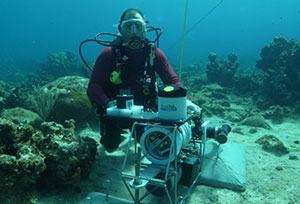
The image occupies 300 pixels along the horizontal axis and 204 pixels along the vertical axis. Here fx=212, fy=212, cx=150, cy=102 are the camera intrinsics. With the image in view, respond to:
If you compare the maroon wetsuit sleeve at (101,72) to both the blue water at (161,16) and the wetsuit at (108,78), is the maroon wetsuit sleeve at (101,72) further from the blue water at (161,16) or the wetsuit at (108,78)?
the blue water at (161,16)

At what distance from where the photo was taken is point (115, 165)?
14.1 ft

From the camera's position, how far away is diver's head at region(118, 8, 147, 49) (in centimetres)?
451

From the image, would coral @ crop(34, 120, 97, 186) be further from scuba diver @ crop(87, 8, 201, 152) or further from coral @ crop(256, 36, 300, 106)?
coral @ crop(256, 36, 300, 106)

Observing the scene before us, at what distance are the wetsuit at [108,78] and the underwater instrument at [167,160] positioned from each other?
0.84m

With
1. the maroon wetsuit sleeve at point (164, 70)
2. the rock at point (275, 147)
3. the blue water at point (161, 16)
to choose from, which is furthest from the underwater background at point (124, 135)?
the blue water at point (161, 16)

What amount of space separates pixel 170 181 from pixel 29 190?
183 cm

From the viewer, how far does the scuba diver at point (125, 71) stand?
4438mm

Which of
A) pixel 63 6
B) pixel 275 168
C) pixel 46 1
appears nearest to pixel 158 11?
pixel 63 6

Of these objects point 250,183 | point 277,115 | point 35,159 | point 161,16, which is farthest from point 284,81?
point 161,16

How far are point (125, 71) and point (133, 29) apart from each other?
2.99 ft

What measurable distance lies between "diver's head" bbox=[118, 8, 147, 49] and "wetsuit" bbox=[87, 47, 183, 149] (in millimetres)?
219

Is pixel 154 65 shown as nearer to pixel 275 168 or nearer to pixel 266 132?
pixel 275 168

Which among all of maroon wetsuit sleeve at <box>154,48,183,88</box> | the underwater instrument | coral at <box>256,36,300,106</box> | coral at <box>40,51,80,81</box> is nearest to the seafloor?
the underwater instrument

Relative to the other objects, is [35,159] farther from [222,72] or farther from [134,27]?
[222,72]
